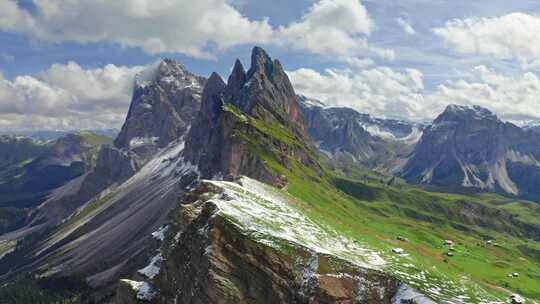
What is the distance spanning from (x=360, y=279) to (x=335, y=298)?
494 centimetres

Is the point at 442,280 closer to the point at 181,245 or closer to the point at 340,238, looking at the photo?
the point at 340,238

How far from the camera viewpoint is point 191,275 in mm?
70750

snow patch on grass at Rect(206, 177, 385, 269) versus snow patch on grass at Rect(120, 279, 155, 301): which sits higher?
snow patch on grass at Rect(206, 177, 385, 269)

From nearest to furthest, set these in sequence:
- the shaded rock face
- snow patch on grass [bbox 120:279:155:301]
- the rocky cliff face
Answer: the shaded rock face, the rocky cliff face, snow patch on grass [bbox 120:279:155:301]

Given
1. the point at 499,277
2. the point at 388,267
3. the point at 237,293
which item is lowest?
the point at 499,277

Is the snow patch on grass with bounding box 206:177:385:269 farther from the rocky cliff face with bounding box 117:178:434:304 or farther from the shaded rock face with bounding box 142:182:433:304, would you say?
the shaded rock face with bounding box 142:182:433:304

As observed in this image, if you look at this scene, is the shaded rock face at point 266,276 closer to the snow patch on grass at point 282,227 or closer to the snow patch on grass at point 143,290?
the snow patch on grass at point 282,227

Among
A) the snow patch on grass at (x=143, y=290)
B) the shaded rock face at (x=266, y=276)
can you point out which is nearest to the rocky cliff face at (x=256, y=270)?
the shaded rock face at (x=266, y=276)

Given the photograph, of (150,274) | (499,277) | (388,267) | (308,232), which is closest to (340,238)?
(308,232)

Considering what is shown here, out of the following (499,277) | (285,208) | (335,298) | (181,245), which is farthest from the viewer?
(499,277)

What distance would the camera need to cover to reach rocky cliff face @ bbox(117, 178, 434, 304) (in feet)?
217

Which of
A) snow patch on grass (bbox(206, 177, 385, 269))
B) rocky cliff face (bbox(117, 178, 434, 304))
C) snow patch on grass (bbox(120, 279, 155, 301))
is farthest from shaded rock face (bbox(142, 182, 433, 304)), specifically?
snow patch on grass (bbox(120, 279, 155, 301))

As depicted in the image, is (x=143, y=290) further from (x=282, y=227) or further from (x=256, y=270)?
(x=282, y=227)

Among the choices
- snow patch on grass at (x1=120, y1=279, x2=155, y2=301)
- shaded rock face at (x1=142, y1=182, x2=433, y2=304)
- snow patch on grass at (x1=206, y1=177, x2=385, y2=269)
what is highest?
snow patch on grass at (x1=206, y1=177, x2=385, y2=269)
